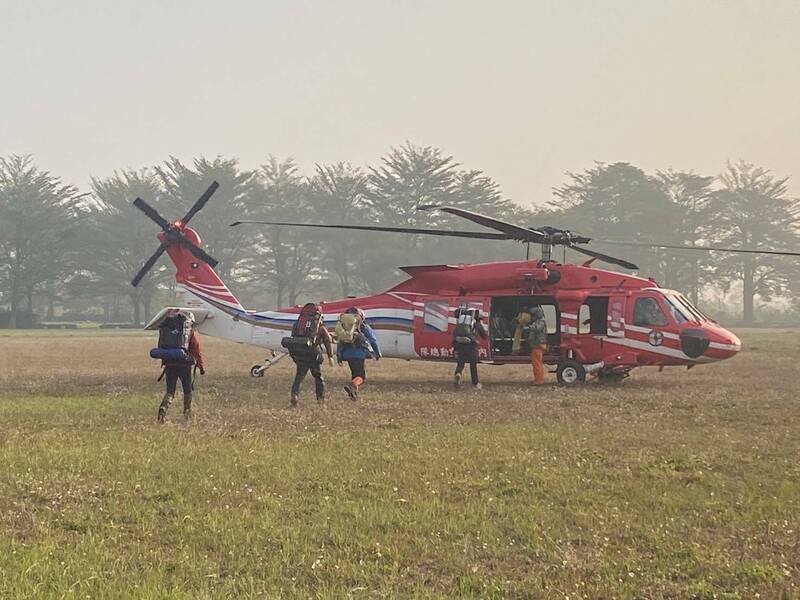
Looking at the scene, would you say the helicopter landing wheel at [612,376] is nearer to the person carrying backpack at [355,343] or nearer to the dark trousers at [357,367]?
the person carrying backpack at [355,343]

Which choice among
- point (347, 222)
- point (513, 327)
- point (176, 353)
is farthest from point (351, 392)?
point (347, 222)

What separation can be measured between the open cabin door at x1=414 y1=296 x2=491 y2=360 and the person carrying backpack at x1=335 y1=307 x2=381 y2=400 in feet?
9.41

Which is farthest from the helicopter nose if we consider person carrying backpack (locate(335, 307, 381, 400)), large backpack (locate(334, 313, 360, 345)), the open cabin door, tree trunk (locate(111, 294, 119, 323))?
tree trunk (locate(111, 294, 119, 323))

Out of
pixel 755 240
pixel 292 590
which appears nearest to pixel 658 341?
pixel 292 590

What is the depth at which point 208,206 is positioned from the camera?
69500 millimetres

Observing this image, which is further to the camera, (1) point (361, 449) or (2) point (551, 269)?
(2) point (551, 269)

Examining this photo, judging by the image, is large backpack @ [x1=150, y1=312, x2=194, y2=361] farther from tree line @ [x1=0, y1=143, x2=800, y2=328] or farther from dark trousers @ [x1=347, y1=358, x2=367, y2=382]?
tree line @ [x1=0, y1=143, x2=800, y2=328]

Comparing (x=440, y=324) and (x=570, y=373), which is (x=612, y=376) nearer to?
(x=570, y=373)

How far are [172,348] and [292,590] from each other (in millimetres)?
7232

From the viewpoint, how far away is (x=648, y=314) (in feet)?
54.3

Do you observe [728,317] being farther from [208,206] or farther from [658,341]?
[658,341]

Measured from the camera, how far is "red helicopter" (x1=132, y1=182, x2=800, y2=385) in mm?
16328

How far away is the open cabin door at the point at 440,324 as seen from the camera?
17.4m

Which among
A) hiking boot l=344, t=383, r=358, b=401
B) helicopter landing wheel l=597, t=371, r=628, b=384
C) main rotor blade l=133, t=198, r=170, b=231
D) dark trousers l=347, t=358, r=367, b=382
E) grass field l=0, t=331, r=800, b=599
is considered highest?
main rotor blade l=133, t=198, r=170, b=231
